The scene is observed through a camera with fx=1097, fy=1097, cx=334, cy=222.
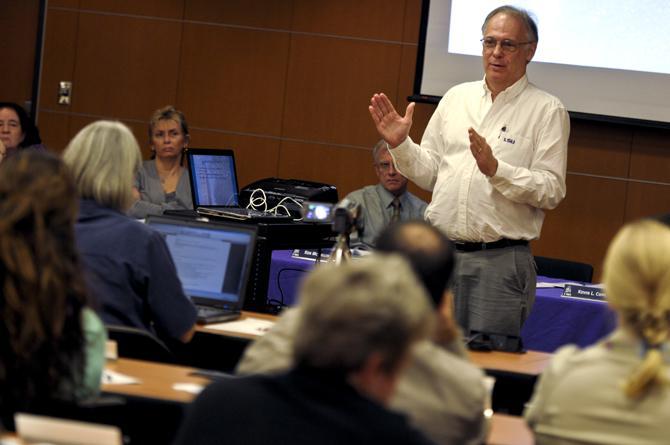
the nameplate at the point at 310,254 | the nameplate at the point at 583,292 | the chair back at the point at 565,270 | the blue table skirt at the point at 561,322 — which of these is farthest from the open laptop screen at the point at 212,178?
the chair back at the point at 565,270

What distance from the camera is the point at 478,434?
7.46 ft

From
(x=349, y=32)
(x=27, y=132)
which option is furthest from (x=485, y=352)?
(x=349, y=32)

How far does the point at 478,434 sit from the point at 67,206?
3.21 ft

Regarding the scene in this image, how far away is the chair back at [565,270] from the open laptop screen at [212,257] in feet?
8.66

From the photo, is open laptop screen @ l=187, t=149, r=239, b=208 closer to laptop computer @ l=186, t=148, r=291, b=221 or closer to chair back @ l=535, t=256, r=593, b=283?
laptop computer @ l=186, t=148, r=291, b=221

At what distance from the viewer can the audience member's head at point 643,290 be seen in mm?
2188

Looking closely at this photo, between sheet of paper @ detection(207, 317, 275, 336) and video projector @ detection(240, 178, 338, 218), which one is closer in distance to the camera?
sheet of paper @ detection(207, 317, 275, 336)

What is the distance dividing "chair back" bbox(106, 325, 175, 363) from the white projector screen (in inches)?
172

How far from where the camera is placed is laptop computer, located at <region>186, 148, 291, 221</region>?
4941 millimetres

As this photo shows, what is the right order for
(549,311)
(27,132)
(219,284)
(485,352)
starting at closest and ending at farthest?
(485,352), (219,284), (549,311), (27,132)

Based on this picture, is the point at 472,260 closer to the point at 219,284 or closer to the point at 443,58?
the point at 219,284

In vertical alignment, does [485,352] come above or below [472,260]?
below

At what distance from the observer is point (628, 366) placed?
226cm

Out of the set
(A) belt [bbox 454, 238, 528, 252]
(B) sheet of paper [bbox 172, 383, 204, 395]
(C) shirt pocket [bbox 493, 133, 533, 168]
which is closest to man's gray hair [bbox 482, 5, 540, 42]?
(C) shirt pocket [bbox 493, 133, 533, 168]
